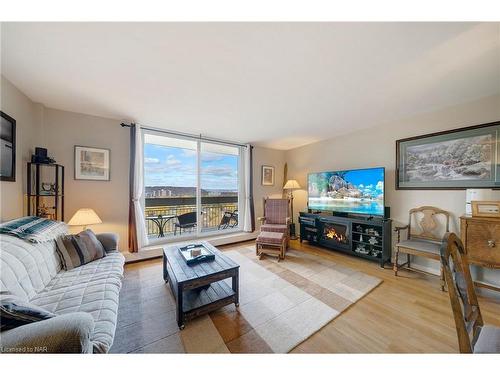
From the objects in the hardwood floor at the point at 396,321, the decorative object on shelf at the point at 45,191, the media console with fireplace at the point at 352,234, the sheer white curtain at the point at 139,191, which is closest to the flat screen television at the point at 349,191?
the media console with fireplace at the point at 352,234

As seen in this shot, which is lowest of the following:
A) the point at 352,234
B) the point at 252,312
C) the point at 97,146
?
the point at 252,312

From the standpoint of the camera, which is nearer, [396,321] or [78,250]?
[396,321]

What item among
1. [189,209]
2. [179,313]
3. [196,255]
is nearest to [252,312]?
[179,313]

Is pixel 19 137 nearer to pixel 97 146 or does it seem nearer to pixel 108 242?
pixel 97 146

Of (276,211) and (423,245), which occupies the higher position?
(276,211)

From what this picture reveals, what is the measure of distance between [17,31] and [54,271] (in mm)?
1905

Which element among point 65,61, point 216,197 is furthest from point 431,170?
point 65,61

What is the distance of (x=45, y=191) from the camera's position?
7.47 ft

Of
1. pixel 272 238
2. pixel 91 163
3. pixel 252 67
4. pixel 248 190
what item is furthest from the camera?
pixel 248 190

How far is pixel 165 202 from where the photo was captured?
372 centimetres

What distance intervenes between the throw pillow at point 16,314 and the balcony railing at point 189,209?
8.58ft

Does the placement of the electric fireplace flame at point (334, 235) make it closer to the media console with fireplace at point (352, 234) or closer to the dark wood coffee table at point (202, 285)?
the media console with fireplace at point (352, 234)

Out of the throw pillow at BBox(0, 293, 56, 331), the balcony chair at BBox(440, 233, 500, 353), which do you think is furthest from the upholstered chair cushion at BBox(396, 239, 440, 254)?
the throw pillow at BBox(0, 293, 56, 331)

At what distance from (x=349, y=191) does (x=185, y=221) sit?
3.26 m
